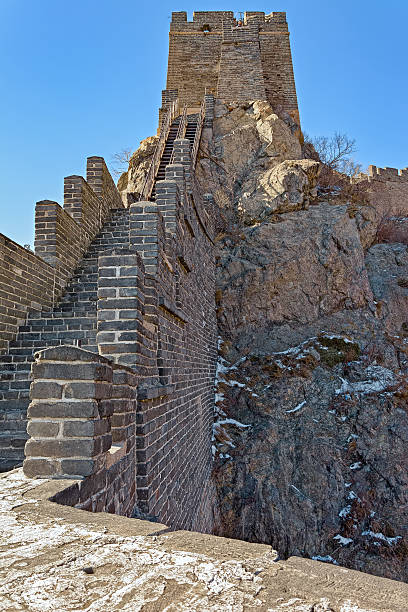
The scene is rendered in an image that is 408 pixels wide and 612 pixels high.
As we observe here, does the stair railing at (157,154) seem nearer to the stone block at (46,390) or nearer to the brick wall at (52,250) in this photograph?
the brick wall at (52,250)

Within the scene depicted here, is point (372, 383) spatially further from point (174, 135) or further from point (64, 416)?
point (174, 135)

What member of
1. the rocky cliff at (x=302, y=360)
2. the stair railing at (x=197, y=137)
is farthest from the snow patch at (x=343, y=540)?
the stair railing at (x=197, y=137)

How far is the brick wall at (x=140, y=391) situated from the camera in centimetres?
260

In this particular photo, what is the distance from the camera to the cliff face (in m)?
8.65

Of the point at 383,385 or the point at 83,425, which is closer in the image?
the point at 83,425

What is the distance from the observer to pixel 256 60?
19016mm

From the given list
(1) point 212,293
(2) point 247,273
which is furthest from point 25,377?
(2) point 247,273

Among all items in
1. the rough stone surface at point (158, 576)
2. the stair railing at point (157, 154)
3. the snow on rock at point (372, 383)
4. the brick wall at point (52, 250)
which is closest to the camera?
the rough stone surface at point (158, 576)

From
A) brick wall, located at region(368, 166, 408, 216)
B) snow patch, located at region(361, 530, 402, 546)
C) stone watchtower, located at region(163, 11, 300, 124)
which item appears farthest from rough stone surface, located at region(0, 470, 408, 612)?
brick wall, located at region(368, 166, 408, 216)

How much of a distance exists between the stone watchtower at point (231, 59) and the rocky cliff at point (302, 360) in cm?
239

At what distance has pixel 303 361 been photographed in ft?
36.4

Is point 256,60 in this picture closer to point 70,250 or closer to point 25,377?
point 70,250

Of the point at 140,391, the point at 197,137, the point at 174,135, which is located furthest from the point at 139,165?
the point at 140,391

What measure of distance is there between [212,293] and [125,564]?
10.0 meters
